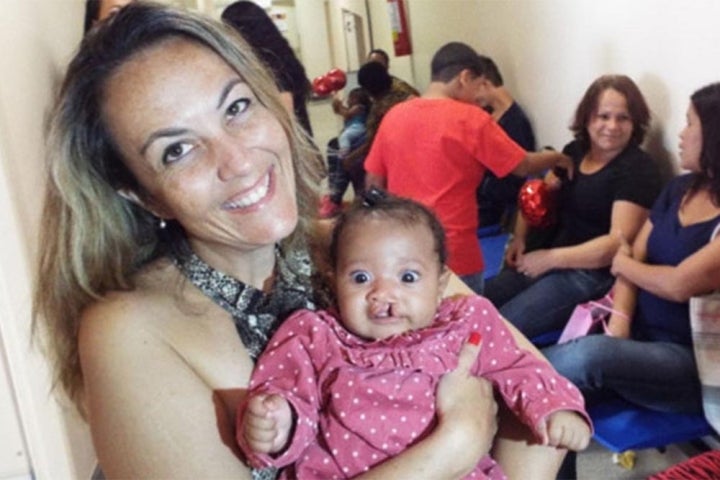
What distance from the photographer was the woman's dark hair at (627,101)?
2668 mm

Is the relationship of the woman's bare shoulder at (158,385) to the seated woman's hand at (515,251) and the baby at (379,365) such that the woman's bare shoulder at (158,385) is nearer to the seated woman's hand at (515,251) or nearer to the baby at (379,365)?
the baby at (379,365)

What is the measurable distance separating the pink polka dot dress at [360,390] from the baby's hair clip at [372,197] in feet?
0.67

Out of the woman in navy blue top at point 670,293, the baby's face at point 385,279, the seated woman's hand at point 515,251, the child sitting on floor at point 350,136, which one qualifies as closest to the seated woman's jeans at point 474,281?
the seated woman's hand at point 515,251

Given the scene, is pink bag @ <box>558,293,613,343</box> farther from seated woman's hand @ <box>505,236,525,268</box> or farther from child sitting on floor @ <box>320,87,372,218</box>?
child sitting on floor @ <box>320,87,372,218</box>

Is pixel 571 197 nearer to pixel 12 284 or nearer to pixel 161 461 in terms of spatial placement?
pixel 12 284

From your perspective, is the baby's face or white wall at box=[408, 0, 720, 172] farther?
white wall at box=[408, 0, 720, 172]

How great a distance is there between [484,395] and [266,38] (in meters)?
1.72

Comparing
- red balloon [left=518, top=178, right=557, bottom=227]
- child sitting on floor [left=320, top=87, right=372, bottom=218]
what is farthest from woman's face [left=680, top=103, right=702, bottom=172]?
child sitting on floor [left=320, top=87, right=372, bottom=218]

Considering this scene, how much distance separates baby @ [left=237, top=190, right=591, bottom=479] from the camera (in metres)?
1.01

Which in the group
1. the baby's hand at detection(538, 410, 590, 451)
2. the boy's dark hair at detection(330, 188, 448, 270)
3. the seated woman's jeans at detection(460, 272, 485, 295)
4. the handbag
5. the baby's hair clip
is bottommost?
the seated woman's jeans at detection(460, 272, 485, 295)

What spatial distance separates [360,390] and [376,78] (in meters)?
3.50

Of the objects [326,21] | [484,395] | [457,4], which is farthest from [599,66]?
[326,21]

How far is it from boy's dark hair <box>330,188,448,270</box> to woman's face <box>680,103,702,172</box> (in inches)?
51.8

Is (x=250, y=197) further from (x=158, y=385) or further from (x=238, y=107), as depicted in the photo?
(x=158, y=385)
